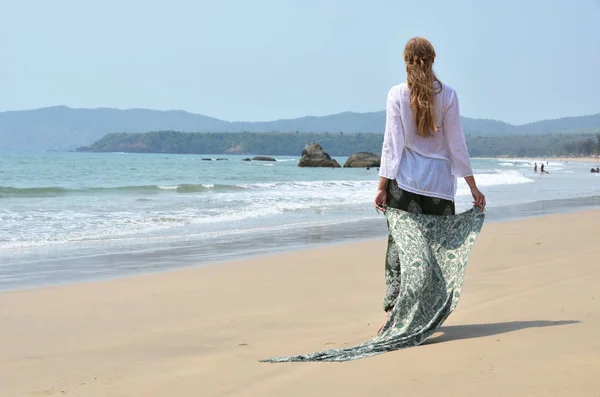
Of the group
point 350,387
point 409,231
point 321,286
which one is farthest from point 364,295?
point 350,387

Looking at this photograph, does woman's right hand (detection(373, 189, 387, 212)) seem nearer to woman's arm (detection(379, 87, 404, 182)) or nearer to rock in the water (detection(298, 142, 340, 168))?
woman's arm (detection(379, 87, 404, 182))

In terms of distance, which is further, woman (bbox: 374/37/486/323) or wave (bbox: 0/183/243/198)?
wave (bbox: 0/183/243/198)

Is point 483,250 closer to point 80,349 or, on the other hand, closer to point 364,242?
point 364,242

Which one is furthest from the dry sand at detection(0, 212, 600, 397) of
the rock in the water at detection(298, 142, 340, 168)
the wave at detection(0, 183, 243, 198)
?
the rock in the water at detection(298, 142, 340, 168)

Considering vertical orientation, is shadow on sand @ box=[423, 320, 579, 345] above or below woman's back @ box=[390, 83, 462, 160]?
below

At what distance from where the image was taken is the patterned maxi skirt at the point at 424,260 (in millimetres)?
4781

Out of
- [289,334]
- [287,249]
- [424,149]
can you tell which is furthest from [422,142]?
[287,249]

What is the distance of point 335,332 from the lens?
5449 mm

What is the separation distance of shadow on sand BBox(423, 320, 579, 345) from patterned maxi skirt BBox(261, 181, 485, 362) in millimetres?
112

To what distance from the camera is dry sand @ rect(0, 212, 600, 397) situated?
12.8ft

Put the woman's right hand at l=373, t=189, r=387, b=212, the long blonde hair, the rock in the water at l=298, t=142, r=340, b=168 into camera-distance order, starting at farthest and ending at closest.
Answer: the rock in the water at l=298, t=142, r=340, b=168 < the woman's right hand at l=373, t=189, r=387, b=212 < the long blonde hair

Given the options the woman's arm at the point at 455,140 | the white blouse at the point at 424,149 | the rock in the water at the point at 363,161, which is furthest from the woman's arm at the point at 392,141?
the rock in the water at the point at 363,161

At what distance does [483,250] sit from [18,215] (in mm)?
11187

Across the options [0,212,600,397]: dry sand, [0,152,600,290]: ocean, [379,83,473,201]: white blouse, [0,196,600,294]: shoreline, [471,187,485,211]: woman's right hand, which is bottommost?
[0,152,600,290]: ocean
